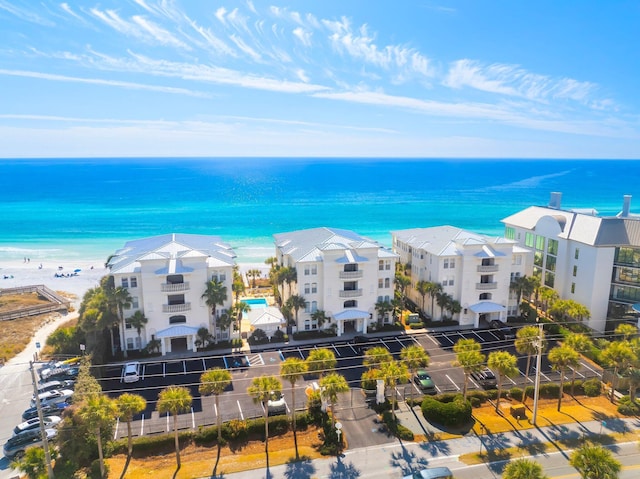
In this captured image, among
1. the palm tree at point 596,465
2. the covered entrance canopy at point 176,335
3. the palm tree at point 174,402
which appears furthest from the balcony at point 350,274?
the palm tree at point 596,465

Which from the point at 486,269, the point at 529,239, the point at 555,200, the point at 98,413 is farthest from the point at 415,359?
the point at 555,200

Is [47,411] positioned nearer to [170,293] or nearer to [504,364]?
[170,293]

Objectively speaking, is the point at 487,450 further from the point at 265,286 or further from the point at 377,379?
the point at 265,286

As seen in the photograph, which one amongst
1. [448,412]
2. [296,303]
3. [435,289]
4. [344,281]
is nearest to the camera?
[448,412]

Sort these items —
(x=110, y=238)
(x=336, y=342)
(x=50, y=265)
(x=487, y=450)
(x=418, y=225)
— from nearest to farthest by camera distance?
1. (x=487, y=450)
2. (x=336, y=342)
3. (x=50, y=265)
4. (x=110, y=238)
5. (x=418, y=225)

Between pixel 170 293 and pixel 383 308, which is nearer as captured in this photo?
pixel 170 293

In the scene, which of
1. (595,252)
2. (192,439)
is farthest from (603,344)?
(192,439)
